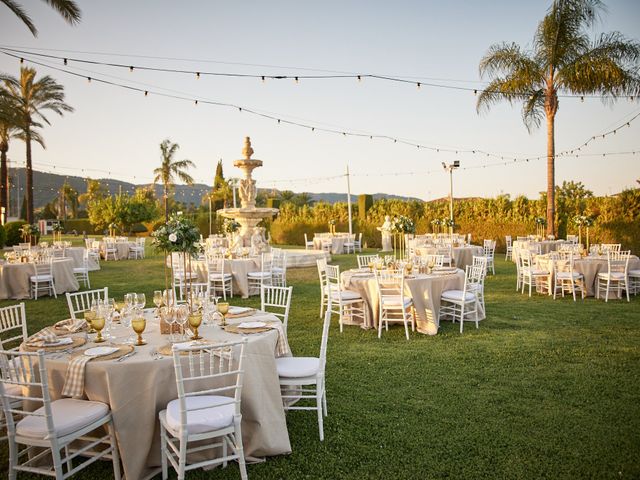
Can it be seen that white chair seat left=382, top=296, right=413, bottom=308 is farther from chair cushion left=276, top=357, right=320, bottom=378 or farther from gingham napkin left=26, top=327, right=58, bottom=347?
gingham napkin left=26, top=327, right=58, bottom=347

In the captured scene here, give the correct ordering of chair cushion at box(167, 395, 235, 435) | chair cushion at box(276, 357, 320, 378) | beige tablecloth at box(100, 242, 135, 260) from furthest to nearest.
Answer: beige tablecloth at box(100, 242, 135, 260) < chair cushion at box(276, 357, 320, 378) < chair cushion at box(167, 395, 235, 435)

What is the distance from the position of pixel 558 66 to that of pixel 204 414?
54.2 feet

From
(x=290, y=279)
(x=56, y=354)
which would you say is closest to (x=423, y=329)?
(x=56, y=354)

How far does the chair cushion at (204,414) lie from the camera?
287 centimetres

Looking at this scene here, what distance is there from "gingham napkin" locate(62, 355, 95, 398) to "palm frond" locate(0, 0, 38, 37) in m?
10.1

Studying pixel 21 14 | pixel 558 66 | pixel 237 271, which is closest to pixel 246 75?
pixel 237 271

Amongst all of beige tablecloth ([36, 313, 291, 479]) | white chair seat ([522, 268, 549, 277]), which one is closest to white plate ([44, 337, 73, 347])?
beige tablecloth ([36, 313, 291, 479])

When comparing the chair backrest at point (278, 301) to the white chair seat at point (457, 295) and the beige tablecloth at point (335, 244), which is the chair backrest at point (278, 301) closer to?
the white chair seat at point (457, 295)

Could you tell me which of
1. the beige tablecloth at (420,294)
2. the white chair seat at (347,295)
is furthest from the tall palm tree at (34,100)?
the beige tablecloth at (420,294)

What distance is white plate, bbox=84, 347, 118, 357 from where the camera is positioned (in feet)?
10.6

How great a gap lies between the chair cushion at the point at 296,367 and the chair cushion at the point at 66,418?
1345mm

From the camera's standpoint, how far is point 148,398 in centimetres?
313

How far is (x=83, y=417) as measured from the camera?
2.92 metres

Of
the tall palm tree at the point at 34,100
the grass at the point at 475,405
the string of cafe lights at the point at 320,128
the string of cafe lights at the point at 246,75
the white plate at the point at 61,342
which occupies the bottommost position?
the grass at the point at 475,405
